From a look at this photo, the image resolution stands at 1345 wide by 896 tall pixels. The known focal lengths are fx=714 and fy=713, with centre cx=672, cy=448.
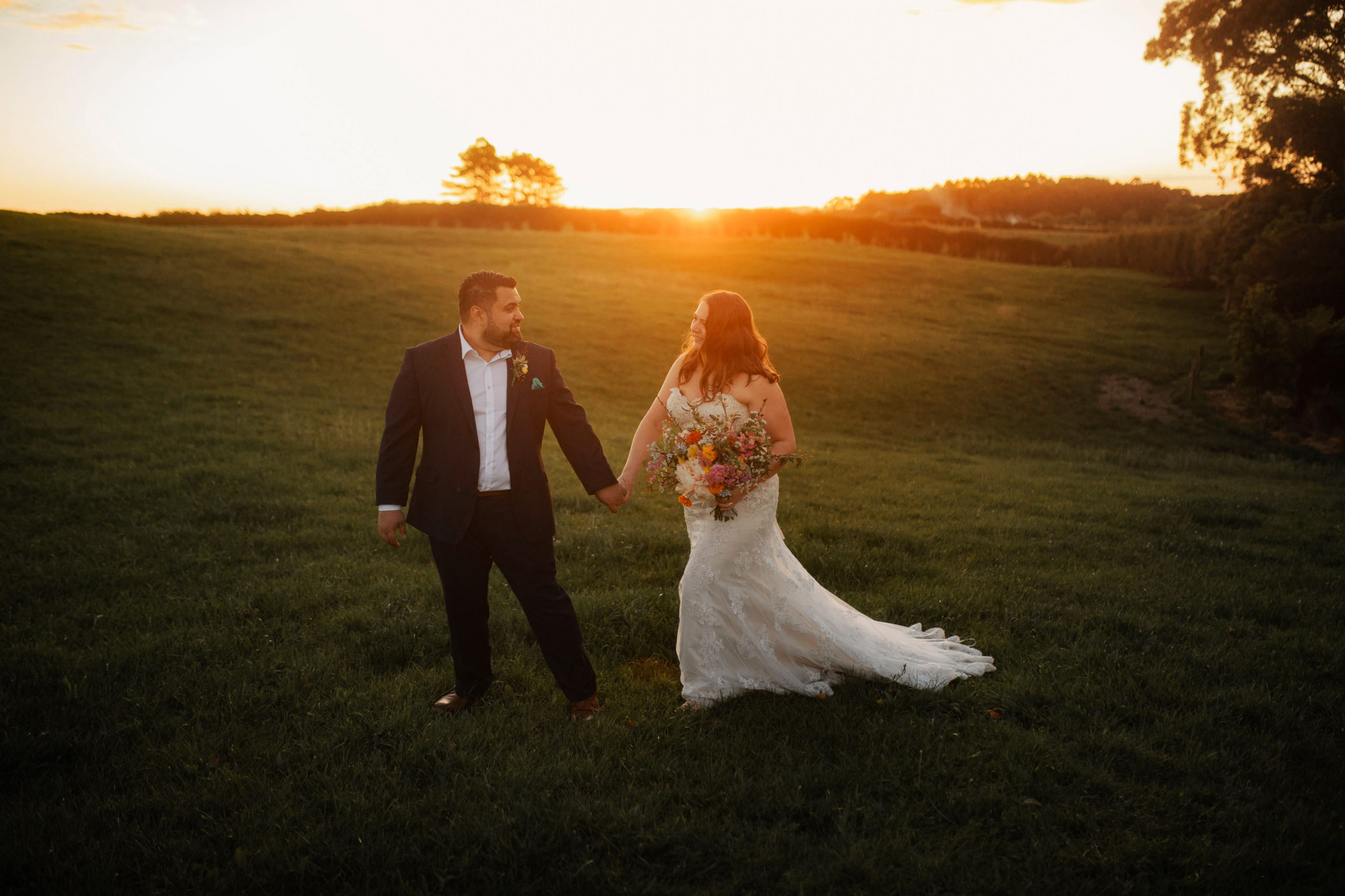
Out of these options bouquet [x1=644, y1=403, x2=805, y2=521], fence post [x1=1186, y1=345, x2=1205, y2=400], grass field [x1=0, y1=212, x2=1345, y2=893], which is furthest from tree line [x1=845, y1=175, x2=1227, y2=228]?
bouquet [x1=644, y1=403, x2=805, y2=521]

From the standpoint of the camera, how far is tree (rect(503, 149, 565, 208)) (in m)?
91.6

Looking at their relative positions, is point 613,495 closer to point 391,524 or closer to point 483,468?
point 483,468

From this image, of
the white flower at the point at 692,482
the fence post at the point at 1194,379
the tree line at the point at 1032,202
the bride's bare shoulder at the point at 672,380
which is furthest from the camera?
the tree line at the point at 1032,202

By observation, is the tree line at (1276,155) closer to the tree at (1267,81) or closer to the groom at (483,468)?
the tree at (1267,81)

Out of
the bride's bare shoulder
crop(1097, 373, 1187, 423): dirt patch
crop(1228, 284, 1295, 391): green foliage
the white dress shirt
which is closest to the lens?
the white dress shirt

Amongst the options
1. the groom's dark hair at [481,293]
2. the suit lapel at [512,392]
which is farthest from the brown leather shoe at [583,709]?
the groom's dark hair at [481,293]

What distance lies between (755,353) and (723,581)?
1.70m

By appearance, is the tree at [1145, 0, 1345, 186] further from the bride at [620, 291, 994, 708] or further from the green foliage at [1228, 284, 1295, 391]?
the bride at [620, 291, 994, 708]

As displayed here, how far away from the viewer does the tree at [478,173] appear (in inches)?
3460

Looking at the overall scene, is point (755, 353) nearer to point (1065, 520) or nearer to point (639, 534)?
point (639, 534)

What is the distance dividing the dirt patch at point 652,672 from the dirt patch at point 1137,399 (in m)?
21.7

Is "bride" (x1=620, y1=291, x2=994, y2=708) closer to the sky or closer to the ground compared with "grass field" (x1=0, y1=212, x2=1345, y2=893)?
closer to the sky

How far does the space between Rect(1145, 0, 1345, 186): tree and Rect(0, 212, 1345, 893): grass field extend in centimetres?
1976

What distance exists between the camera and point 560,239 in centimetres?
4612
